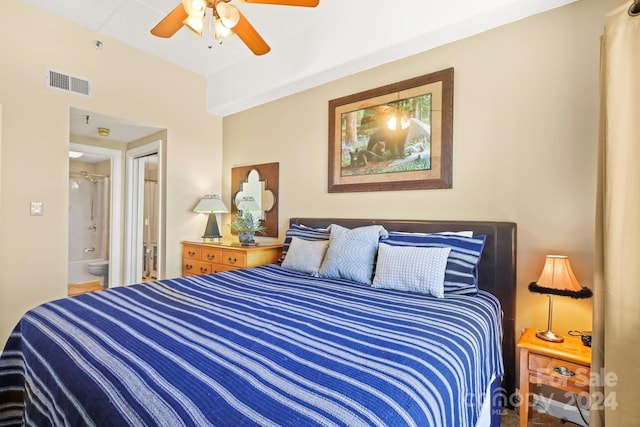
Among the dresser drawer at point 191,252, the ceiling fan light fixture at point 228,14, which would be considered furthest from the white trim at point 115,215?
the ceiling fan light fixture at point 228,14

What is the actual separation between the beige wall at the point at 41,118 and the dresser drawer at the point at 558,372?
3.69 m

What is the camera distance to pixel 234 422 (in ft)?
2.23

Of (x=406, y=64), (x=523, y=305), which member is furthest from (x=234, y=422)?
(x=406, y=64)

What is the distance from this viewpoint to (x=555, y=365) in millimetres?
1564

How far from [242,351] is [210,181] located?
11.0ft

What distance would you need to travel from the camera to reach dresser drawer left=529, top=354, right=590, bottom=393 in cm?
149

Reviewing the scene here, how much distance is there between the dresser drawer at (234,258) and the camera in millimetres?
2969

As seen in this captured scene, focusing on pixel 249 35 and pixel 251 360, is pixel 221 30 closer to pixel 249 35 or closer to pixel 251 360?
pixel 249 35

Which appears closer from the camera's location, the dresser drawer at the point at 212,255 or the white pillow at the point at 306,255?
the white pillow at the point at 306,255

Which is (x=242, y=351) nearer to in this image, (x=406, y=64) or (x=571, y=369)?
(x=571, y=369)

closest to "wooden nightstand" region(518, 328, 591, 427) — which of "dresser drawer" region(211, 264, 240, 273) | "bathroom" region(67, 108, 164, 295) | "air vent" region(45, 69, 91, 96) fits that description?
"dresser drawer" region(211, 264, 240, 273)

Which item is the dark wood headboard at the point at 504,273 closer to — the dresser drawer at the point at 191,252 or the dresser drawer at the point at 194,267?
the dresser drawer at the point at 194,267

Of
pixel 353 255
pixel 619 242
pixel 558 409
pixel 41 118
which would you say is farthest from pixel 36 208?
pixel 558 409

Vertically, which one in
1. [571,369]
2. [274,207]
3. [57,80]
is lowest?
[571,369]
